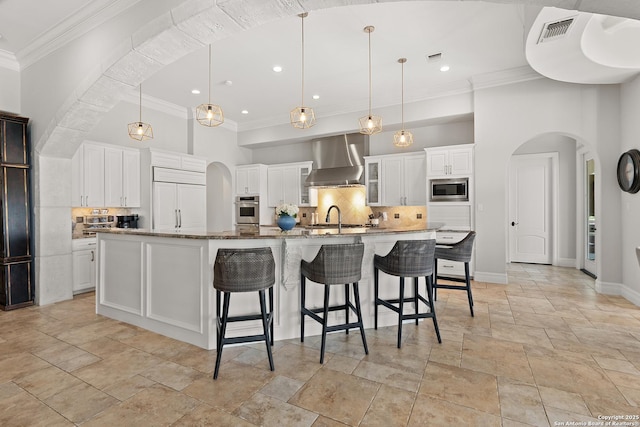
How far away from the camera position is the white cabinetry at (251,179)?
754 cm

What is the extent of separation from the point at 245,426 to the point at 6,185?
4494 millimetres

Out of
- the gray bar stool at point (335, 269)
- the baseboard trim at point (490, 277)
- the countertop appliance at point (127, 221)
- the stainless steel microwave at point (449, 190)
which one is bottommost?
the baseboard trim at point (490, 277)

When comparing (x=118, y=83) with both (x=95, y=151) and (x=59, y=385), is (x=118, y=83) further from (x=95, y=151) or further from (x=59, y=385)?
(x=59, y=385)

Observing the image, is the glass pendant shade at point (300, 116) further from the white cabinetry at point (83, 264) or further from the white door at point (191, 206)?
the white cabinetry at point (83, 264)

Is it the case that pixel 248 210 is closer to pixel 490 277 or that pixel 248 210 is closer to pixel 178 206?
pixel 178 206

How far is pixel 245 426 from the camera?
6.05ft

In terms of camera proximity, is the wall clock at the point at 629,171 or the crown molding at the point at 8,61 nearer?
the wall clock at the point at 629,171

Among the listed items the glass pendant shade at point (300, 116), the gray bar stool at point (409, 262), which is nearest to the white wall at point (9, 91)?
the glass pendant shade at point (300, 116)

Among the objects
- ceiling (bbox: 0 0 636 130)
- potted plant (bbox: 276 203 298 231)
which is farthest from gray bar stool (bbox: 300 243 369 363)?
ceiling (bbox: 0 0 636 130)

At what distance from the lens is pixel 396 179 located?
6195mm

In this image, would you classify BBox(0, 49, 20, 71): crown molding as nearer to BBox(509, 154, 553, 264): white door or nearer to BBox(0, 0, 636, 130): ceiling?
BBox(0, 0, 636, 130): ceiling

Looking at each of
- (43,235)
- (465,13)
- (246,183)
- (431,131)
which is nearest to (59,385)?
(43,235)

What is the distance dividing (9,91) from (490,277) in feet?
25.4

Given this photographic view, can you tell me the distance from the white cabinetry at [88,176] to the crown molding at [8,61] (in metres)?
1.28
